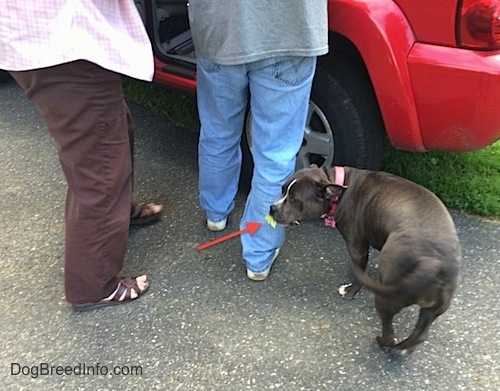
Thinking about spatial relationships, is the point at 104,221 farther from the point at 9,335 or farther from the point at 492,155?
the point at 492,155

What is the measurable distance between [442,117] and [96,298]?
1.80 meters

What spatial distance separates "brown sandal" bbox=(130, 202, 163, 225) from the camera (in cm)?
348

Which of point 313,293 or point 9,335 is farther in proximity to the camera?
point 313,293

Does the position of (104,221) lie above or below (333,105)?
below

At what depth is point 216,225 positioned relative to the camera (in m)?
3.45

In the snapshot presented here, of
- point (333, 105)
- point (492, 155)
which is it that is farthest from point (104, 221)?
point (492, 155)

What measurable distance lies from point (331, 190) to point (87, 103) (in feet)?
3.53

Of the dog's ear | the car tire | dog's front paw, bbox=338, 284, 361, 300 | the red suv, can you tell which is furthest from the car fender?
dog's front paw, bbox=338, 284, 361, 300

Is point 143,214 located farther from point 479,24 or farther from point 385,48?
point 479,24

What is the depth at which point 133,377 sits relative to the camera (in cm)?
261

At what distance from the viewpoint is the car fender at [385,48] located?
9.02ft

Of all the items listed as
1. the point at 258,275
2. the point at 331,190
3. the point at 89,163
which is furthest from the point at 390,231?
the point at 89,163

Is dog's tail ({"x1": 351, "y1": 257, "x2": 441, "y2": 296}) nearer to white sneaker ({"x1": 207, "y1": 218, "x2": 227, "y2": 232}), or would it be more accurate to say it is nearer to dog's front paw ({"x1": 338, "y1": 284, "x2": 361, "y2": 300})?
dog's front paw ({"x1": 338, "y1": 284, "x2": 361, "y2": 300})

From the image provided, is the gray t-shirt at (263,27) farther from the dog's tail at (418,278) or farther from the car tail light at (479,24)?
the dog's tail at (418,278)
